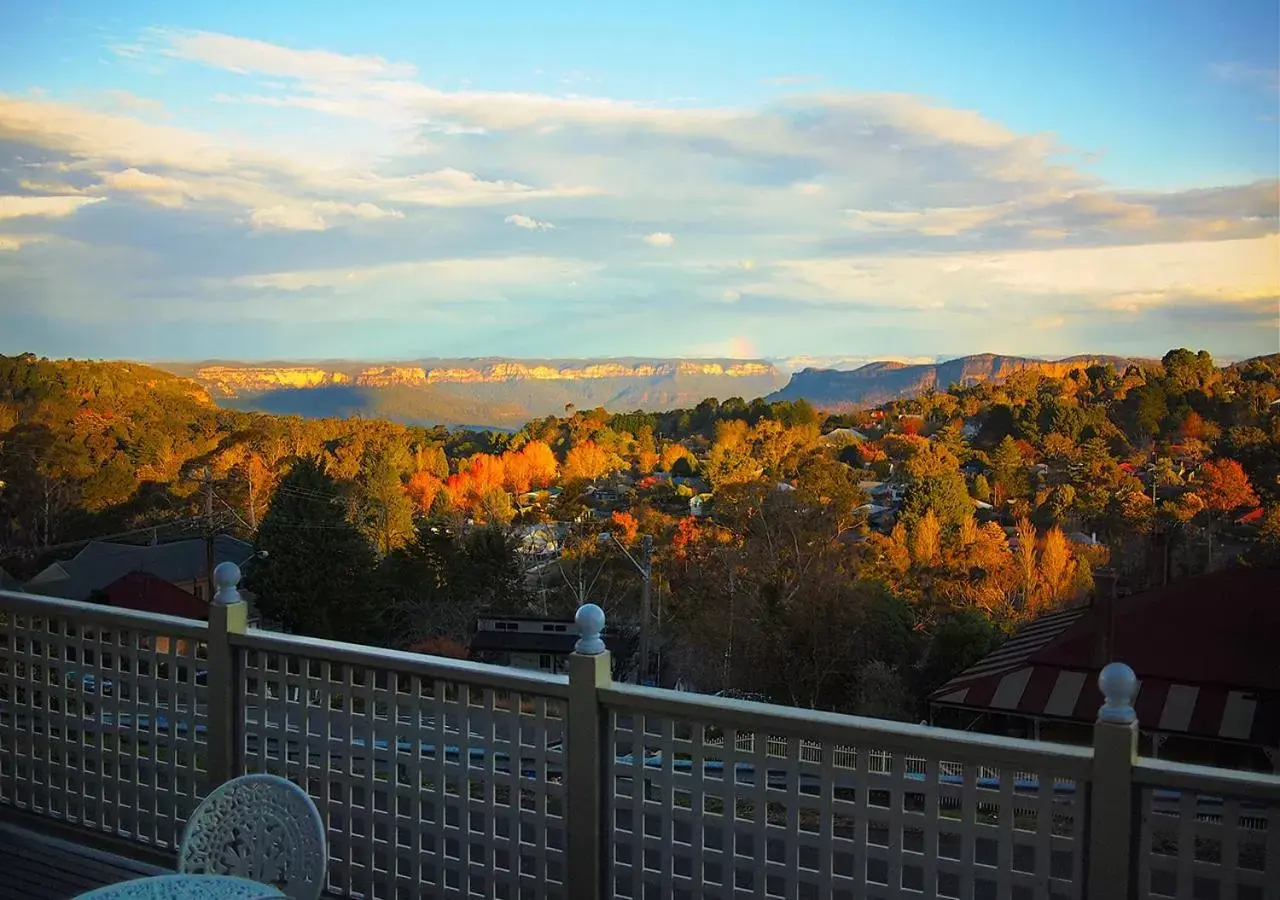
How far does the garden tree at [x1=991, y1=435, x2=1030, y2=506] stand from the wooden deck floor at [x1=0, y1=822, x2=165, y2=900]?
27.7m

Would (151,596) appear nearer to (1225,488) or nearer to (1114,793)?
(1114,793)

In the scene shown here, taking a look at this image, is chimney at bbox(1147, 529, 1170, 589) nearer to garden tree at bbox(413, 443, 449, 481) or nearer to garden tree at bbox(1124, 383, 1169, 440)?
garden tree at bbox(1124, 383, 1169, 440)

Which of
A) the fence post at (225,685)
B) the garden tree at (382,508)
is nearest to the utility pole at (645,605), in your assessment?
the garden tree at (382,508)

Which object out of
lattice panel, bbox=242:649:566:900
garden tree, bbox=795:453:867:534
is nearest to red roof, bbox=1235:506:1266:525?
garden tree, bbox=795:453:867:534

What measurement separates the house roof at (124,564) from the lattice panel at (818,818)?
64.9ft

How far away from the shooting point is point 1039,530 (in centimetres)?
2569

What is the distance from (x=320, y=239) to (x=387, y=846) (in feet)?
104

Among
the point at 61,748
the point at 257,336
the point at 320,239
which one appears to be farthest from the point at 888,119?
the point at 61,748

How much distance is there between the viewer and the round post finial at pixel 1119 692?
1.61 meters

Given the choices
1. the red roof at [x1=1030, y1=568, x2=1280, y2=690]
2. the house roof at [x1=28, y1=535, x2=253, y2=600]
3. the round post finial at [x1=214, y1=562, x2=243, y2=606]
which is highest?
the round post finial at [x1=214, y1=562, x2=243, y2=606]

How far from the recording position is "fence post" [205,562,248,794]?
259 cm

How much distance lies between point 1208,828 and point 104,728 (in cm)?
269

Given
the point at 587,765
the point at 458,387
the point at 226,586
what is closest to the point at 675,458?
the point at 458,387

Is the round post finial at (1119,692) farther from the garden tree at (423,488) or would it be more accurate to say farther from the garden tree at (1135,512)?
the garden tree at (423,488)
